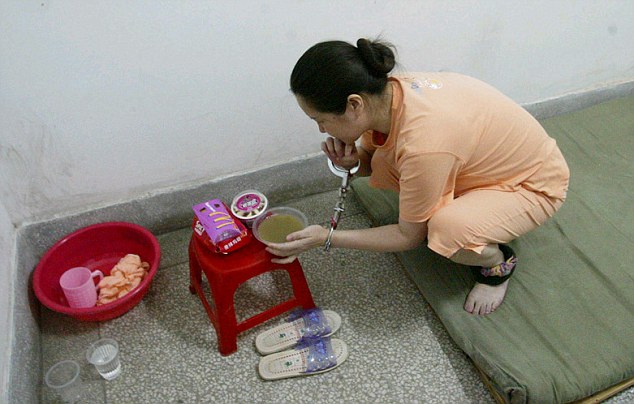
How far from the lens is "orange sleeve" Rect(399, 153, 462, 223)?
3.33ft

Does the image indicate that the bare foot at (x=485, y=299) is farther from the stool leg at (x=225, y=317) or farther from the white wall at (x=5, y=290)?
the white wall at (x=5, y=290)

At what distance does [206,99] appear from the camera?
1.39 metres

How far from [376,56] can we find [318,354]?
0.72 m

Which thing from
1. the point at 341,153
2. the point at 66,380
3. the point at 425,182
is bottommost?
the point at 66,380

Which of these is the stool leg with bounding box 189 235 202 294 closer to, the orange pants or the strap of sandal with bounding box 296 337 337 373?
the strap of sandal with bounding box 296 337 337 373

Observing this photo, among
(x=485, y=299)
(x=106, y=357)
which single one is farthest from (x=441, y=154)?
(x=106, y=357)

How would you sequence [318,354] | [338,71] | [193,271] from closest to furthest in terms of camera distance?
[338,71], [318,354], [193,271]

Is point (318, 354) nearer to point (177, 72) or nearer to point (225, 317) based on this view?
point (225, 317)

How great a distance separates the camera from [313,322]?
51.2 inches

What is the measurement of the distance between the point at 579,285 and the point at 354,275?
1.93ft

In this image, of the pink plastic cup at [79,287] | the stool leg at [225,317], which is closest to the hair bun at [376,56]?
the stool leg at [225,317]

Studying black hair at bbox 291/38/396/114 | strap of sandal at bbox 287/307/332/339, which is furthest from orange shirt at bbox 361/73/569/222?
strap of sandal at bbox 287/307/332/339

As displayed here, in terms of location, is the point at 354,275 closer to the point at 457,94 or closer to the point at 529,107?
the point at 457,94

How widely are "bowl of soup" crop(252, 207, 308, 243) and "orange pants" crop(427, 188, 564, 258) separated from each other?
0.33 m
